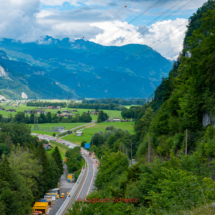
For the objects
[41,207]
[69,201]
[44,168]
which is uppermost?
[44,168]

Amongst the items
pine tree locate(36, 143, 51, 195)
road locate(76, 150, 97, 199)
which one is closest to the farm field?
road locate(76, 150, 97, 199)

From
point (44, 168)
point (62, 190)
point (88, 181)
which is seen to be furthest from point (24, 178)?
point (62, 190)

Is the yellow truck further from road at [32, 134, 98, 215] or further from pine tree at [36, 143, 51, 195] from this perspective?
pine tree at [36, 143, 51, 195]

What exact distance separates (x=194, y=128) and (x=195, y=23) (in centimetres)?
3982

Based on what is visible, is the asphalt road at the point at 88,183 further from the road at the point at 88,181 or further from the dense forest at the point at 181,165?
the dense forest at the point at 181,165

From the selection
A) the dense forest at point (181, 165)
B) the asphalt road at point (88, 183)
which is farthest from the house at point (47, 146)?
the dense forest at point (181, 165)

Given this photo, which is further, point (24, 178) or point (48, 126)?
point (48, 126)

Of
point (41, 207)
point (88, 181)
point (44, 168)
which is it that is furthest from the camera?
point (88, 181)

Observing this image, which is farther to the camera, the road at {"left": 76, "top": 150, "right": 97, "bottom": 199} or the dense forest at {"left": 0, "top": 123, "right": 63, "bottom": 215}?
the road at {"left": 76, "top": 150, "right": 97, "bottom": 199}

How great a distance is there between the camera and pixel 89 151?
100 m

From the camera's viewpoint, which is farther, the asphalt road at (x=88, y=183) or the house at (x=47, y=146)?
the house at (x=47, y=146)

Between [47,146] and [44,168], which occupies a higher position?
[47,146]

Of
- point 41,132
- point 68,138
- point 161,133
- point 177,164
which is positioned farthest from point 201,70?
point 41,132

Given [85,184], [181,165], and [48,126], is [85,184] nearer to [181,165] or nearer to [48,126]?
[181,165]
